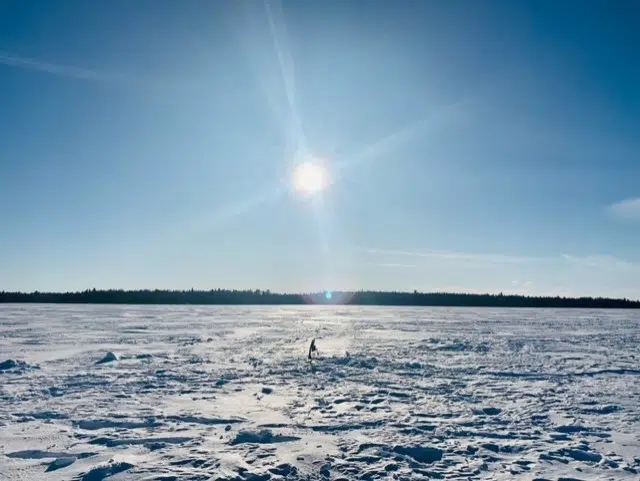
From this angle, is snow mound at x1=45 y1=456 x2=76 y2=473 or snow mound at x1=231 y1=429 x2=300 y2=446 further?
snow mound at x1=231 y1=429 x2=300 y2=446

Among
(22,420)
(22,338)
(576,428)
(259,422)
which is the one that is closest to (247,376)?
(259,422)

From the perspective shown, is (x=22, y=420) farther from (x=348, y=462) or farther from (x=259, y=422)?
(x=348, y=462)

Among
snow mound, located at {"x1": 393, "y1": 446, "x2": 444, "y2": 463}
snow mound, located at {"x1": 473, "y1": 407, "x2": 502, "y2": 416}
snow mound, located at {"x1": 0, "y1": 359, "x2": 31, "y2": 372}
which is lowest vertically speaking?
snow mound, located at {"x1": 393, "y1": 446, "x2": 444, "y2": 463}

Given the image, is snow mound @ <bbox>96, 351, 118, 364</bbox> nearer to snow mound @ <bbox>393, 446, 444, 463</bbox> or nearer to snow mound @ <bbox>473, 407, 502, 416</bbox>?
snow mound @ <bbox>393, 446, 444, 463</bbox>


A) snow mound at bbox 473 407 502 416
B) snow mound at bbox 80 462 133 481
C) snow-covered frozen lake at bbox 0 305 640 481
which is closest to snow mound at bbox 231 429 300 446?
snow-covered frozen lake at bbox 0 305 640 481

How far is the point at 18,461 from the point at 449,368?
406 inches

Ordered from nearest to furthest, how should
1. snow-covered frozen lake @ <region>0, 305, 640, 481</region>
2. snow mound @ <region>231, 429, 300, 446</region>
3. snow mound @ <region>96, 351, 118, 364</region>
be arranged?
snow-covered frozen lake @ <region>0, 305, 640, 481</region> < snow mound @ <region>231, 429, 300, 446</region> < snow mound @ <region>96, 351, 118, 364</region>

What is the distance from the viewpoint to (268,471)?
5.59m

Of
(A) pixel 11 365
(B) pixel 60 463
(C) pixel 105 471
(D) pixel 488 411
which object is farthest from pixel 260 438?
(A) pixel 11 365

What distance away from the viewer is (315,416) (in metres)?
7.97

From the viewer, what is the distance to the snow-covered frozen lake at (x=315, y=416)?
5.75 metres

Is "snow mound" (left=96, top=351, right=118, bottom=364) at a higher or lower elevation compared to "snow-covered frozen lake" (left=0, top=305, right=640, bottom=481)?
higher

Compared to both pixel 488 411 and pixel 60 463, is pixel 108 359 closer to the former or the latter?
pixel 60 463

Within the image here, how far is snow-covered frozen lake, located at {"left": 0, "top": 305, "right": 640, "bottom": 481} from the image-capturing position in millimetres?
5754
